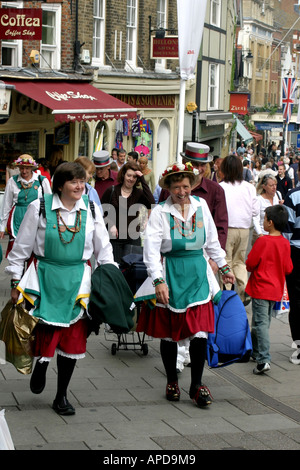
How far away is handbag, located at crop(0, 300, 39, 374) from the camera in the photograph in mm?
6145

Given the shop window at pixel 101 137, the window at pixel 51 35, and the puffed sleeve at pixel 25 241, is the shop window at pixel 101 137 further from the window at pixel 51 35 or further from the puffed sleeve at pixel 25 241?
the puffed sleeve at pixel 25 241

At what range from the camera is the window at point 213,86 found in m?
37.7

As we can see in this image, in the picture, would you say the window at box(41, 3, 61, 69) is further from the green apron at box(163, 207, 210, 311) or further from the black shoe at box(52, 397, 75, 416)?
the black shoe at box(52, 397, 75, 416)

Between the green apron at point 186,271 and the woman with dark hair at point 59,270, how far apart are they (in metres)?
0.71

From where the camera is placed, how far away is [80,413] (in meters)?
6.44

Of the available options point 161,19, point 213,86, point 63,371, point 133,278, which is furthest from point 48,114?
point 213,86

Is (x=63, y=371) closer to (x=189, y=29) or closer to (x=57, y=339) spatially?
(x=57, y=339)

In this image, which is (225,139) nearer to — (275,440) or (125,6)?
(125,6)

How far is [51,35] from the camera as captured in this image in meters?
21.6

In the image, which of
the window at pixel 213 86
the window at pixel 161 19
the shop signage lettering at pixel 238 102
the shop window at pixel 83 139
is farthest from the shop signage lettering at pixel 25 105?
the shop signage lettering at pixel 238 102

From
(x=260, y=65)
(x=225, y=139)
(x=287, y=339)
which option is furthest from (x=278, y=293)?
(x=260, y=65)

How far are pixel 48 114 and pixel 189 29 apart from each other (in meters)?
9.11

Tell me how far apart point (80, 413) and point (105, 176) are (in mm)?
4737

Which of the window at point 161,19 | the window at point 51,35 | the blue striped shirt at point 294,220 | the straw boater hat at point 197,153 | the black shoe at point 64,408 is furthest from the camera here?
the window at point 161,19
